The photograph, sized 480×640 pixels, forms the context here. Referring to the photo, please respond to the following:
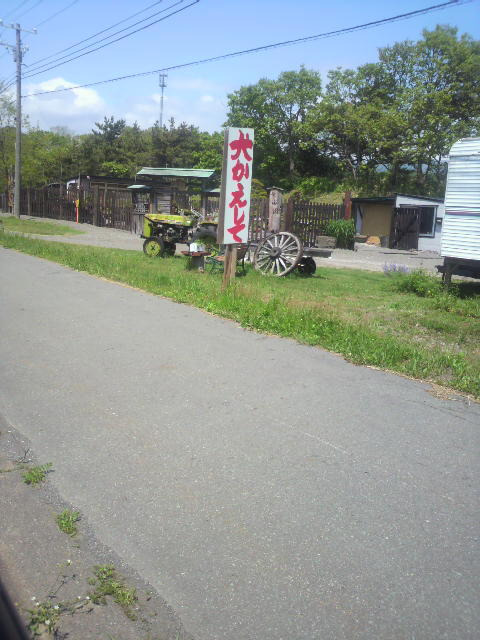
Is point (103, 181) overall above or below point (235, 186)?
above

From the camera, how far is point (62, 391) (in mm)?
5320

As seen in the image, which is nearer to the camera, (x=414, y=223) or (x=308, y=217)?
(x=308, y=217)

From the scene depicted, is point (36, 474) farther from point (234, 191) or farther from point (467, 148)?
point (467, 148)

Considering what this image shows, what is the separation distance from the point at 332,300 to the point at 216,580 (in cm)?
809

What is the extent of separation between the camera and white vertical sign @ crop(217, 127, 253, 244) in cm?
1054

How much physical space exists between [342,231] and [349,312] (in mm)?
15708

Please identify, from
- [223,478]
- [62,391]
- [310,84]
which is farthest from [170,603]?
[310,84]

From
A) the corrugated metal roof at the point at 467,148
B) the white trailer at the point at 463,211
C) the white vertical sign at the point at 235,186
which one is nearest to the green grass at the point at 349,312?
the white trailer at the point at 463,211

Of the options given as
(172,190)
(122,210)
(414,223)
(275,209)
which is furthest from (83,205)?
(275,209)

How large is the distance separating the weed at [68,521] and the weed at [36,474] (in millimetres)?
457

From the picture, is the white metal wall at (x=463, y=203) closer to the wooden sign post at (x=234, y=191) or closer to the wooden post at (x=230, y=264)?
the wooden sign post at (x=234, y=191)

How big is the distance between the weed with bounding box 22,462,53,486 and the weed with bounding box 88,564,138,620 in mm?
1049

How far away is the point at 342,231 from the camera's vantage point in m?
24.3

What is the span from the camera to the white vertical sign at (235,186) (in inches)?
415
